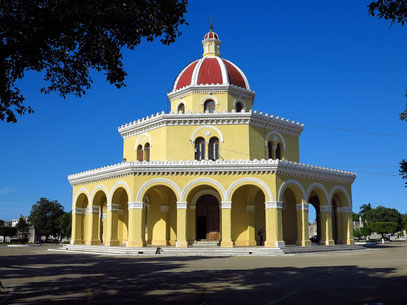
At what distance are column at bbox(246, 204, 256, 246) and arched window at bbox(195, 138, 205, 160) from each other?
206 inches

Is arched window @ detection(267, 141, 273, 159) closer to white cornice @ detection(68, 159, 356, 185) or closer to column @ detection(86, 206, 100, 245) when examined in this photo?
white cornice @ detection(68, 159, 356, 185)

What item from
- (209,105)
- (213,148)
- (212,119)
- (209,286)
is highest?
(209,105)

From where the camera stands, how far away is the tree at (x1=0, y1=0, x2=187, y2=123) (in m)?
9.80

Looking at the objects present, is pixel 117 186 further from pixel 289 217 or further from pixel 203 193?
pixel 289 217

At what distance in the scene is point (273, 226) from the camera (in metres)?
27.5

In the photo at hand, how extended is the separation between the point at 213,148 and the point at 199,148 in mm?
1092

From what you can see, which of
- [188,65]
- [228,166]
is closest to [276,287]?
[228,166]

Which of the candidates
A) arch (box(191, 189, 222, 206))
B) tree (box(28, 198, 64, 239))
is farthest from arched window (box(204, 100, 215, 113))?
tree (box(28, 198, 64, 239))

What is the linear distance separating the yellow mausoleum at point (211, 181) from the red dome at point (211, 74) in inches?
4.6

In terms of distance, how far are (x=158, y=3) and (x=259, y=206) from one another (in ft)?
75.0

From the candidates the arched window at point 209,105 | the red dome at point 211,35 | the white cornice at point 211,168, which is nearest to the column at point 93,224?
the white cornice at point 211,168

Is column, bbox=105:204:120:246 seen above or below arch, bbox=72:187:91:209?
below

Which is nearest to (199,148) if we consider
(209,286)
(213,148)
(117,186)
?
(213,148)

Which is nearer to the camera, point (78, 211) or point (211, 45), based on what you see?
point (78, 211)
